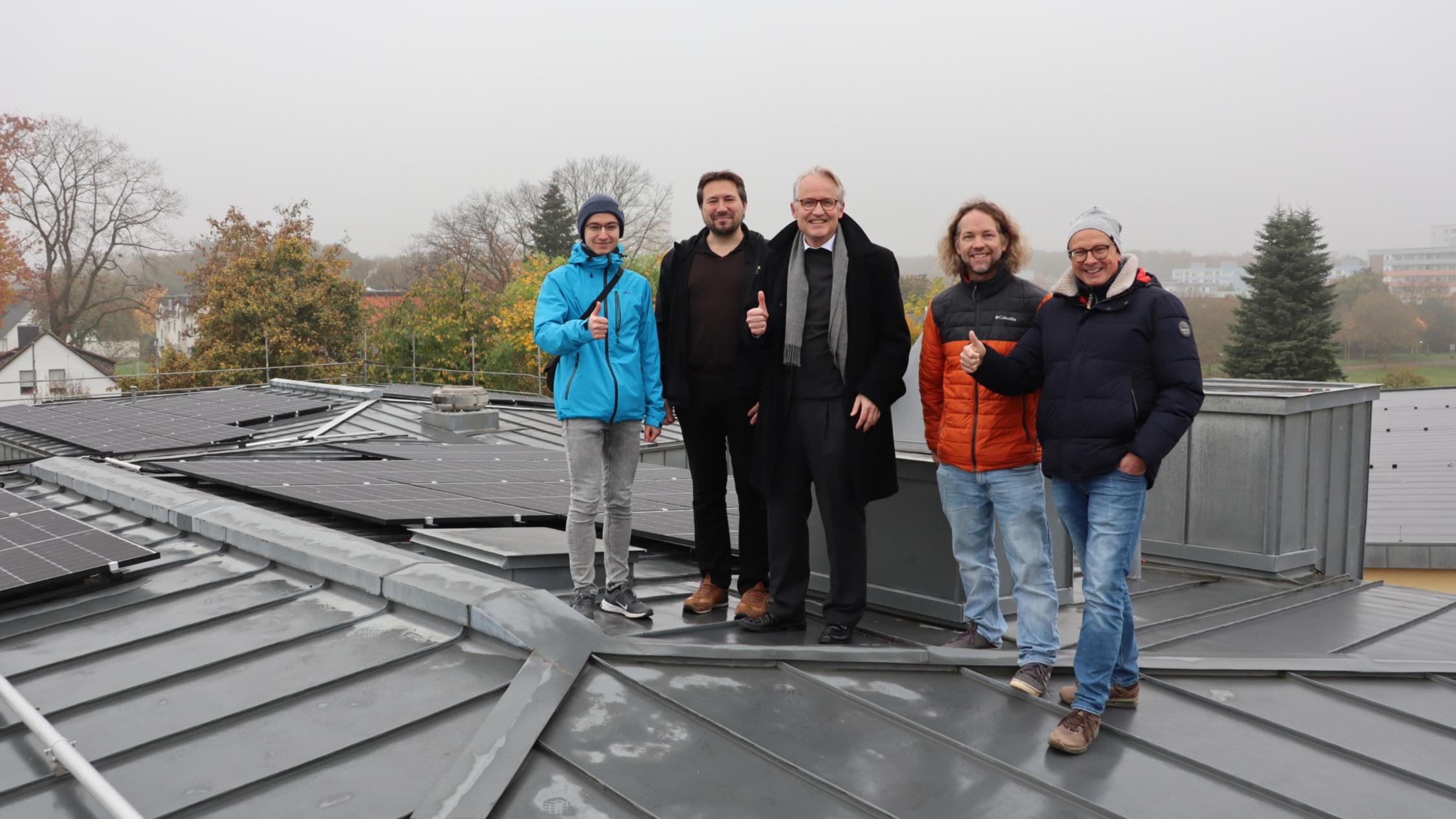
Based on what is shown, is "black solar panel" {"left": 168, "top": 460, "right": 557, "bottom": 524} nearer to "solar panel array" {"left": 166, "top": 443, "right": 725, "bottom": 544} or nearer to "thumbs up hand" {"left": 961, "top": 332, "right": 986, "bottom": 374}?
"solar panel array" {"left": 166, "top": 443, "right": 725, "bottom": 544}

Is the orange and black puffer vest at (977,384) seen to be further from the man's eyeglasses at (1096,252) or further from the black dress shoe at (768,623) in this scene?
the black dress shoe at (768,623)

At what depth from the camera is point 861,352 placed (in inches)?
179

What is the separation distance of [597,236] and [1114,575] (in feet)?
8.54

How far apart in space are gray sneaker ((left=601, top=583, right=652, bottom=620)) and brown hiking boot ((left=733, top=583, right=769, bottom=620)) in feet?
1.40

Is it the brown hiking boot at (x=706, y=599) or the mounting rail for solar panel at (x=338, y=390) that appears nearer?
the brown hiking boot at (x=706, y=599)

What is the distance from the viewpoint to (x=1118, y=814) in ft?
10.6

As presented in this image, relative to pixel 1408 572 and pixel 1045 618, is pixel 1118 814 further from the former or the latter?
pixel 1408 572

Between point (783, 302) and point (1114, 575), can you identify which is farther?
point (783, 302)

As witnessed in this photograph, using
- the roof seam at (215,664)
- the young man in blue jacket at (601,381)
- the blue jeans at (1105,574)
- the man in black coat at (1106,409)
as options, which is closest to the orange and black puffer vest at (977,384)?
the man in black coat at (1106,409)

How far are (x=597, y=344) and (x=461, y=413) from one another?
501 inches

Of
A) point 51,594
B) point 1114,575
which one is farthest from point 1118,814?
point 51,594

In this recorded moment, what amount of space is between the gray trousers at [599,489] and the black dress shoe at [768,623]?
634 millimetres

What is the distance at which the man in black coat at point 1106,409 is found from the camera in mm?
3822

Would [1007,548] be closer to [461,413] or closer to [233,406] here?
[461,413]
